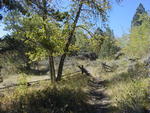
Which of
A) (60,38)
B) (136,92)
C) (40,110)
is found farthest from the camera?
(60,38)

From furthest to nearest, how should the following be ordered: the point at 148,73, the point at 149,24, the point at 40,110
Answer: the point at 149,24
the point at 148,73
the point at 40,110

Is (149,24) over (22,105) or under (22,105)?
over

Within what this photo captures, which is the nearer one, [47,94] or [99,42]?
[47,94]

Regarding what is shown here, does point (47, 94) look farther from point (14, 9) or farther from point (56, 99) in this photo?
Answer: point (14, 9)

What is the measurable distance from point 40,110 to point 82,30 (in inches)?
377

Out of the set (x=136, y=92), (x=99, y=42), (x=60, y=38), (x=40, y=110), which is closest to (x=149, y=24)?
(x=99, y=42)

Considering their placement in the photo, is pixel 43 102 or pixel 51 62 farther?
pixel 51 62

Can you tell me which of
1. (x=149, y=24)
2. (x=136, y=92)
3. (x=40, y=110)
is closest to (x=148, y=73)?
(x=136, y=92)

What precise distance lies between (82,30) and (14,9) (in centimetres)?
840

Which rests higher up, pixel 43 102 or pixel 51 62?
pixel 51 62

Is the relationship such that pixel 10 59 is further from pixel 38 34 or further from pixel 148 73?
pixel 148 73

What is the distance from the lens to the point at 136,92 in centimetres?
863

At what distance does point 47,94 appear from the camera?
9.62 metres

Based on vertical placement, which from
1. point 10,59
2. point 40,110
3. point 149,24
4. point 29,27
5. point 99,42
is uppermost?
point 149,24
